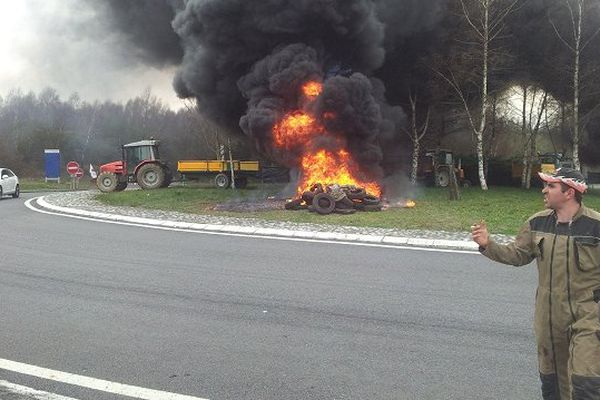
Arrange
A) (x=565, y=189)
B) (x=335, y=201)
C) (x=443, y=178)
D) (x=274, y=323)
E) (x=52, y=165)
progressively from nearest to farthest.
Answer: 1. (x=565, y=189)
2. (x=274, y=323)
3. (x=335, y=201)
4. (x=443, y=178)
5. (x=52, y=165)

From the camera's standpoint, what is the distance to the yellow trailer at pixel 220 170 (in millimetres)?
28234

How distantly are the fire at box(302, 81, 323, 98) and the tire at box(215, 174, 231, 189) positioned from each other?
10062mm

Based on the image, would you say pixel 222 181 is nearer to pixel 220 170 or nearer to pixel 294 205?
pixel 220 170

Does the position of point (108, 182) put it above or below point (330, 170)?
below

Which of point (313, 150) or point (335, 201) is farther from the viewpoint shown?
point (313, 150)

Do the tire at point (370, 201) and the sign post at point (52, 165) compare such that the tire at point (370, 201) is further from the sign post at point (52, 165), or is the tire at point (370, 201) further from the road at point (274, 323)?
the sign post at point (52, 165)

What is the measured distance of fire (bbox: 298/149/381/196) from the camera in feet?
61.6

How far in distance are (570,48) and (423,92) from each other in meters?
6.76

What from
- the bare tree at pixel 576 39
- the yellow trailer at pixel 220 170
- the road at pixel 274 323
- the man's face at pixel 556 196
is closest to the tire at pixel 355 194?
the road at pixel 274 323

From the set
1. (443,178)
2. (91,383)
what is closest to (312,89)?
(443,178)

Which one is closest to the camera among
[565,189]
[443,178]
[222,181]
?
[565,189]

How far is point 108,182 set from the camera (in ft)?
86.0

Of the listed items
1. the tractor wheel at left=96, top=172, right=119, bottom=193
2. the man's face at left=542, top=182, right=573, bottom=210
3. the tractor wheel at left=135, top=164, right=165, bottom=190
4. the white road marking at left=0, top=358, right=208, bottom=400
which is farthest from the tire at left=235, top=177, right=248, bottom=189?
the man's face at left=542, top=182, right=573, bottom=210

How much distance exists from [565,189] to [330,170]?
52.3 ft
